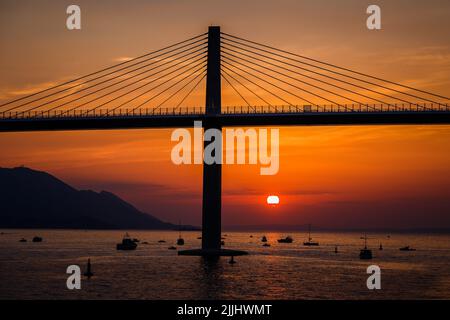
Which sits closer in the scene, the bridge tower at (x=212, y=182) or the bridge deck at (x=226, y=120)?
the bridge deck at (x=226, y=120)

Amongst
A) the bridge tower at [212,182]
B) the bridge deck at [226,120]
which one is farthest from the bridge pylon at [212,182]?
the bridge deck at [226,120]

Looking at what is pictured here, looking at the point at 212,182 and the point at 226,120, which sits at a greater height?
the point at 226,120

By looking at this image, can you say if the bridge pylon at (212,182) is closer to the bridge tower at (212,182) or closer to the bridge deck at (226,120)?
the bridge tower at (212,182)

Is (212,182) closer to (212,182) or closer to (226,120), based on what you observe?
(212,182)

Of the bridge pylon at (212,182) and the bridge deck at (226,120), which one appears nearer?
the bridge deck at (226,120)

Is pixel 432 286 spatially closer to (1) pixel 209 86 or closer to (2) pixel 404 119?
(2) pixel 404 119

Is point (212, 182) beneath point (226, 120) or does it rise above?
beneath

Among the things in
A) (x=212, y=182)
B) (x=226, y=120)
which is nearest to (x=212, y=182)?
(x=212, y=182)

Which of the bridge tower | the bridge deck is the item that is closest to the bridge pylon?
the bridge tower

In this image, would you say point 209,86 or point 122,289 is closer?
point 122,289

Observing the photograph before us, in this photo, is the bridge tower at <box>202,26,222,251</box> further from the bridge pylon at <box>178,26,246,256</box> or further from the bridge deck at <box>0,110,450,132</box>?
the bridge deck at <box>0,110,450,132</box>
